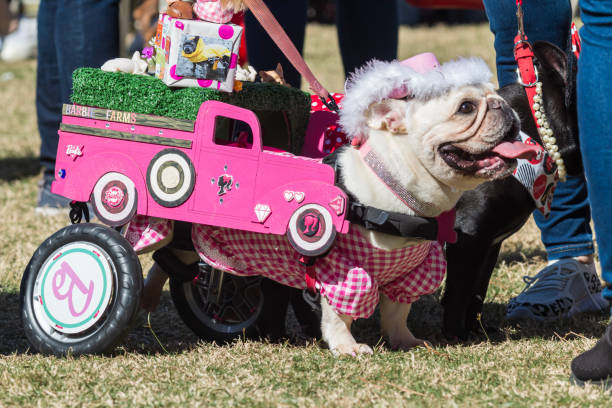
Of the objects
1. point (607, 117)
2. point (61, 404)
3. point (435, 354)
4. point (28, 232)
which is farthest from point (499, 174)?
point (28, 232)

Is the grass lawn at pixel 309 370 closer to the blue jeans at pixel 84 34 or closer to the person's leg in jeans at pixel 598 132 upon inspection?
the person's leg in jeans at pixel 598 132

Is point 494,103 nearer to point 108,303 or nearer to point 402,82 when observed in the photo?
point 402,82

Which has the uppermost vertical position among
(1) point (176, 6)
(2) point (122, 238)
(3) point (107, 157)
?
(1) point (176, 6)

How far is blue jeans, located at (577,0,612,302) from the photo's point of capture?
176 cm

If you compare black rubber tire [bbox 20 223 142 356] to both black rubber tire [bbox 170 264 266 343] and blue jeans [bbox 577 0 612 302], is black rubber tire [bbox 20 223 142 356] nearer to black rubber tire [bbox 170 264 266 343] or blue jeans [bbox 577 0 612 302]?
black rubber tire [bbox 170 264 266 343]

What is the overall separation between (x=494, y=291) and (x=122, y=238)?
1439 mm

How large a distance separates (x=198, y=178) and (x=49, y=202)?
2141 millimetres

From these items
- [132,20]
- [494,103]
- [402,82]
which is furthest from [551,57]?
[132,20]

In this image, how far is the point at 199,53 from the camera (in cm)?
207

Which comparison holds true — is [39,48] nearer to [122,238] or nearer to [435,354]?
[122,238]

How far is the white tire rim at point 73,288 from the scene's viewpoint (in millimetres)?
2064

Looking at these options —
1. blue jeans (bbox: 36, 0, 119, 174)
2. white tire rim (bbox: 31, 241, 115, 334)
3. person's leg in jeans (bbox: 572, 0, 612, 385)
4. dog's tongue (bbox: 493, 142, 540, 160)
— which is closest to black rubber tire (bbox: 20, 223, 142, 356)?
white tire rim (bbox: 31, 241, 115, 334)

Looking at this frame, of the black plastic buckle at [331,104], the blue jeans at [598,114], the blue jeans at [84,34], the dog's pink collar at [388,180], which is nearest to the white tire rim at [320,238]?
the dog's pink collar at [388,180]

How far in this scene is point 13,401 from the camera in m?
1.82
